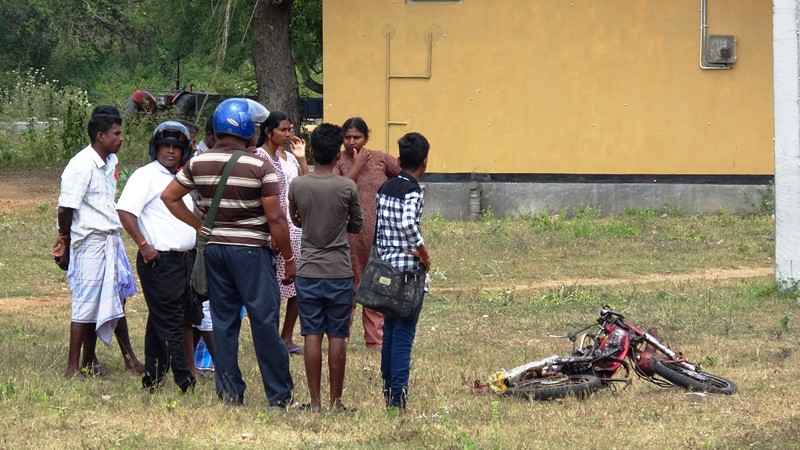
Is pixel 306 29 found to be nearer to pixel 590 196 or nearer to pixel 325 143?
pixel 590 196

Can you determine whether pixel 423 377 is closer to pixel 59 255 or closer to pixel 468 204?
pixel 59 255

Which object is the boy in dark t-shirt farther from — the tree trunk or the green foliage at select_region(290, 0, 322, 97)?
the green foliage at select_region(290, 0, 322, 97)

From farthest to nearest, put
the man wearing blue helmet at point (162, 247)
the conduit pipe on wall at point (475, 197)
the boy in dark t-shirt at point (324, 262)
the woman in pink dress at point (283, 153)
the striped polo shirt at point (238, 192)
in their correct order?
the conduit pipe on wall at point (475, 197) < the woman in pink dress at point (283, 153) < the man wearing blue helmet at point (162, 247) < the boy in dark t-shirt at point (324, 262) < the striped polo shirt at point (238, 192)

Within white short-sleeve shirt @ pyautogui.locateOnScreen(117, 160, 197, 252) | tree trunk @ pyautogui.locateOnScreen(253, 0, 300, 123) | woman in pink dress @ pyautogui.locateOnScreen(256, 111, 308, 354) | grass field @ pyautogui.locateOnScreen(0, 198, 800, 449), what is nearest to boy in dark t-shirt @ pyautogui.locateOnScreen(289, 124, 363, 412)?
grass field @ pyautogui.locateOnScreen(0, 198, 800, 449)

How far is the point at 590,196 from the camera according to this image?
709 inches

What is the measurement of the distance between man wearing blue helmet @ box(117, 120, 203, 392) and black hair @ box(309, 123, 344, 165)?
3.44 feet

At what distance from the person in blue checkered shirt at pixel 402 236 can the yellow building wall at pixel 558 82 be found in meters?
10.6

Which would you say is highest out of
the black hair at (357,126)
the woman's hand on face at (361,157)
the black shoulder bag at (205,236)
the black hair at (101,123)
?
the black hair at (357,126)

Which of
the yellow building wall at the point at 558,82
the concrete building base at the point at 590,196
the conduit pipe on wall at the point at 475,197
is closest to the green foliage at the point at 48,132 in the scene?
the yellow building wall at the point at 558,82

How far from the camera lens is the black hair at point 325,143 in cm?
712

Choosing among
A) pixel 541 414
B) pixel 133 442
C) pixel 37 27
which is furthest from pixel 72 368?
pixel 37 27

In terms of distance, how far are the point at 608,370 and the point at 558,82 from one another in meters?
10.5

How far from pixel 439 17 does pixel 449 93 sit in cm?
110

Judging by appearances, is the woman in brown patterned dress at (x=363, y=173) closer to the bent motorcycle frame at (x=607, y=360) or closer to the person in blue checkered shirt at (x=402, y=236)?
the bent motorcycle frame at (x=607, y=360)
